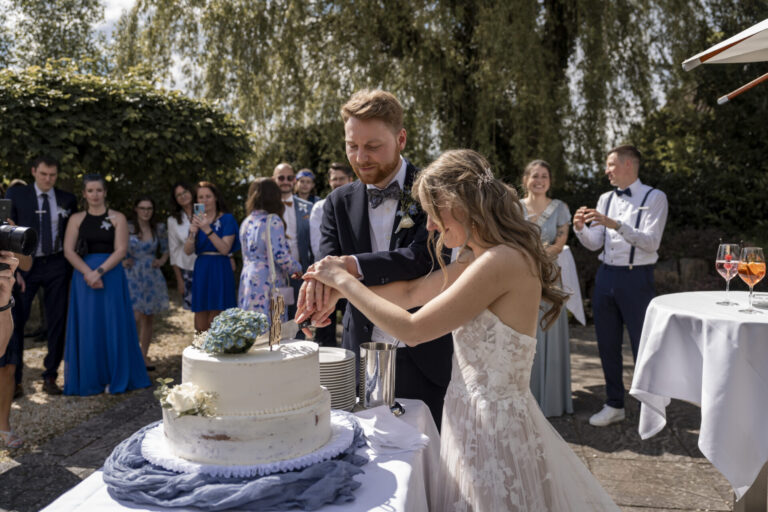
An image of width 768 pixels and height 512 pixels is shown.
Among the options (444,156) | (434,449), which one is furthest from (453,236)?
(434,449)

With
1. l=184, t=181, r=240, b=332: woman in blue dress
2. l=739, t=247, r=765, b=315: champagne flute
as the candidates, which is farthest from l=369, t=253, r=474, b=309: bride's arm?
l=184, t=181, r=240, b=332: woman in blue dress

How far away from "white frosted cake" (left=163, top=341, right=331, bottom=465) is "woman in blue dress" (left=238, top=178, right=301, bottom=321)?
411 centimetres

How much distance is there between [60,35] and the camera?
79.4 feet

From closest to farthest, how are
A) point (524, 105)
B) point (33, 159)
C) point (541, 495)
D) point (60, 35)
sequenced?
point (541, 495), point (33, 159), point (524, 105), point (60, 35)

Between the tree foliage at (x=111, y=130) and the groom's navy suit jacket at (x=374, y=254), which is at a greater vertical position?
the tree foliage at (x=111, y=130)

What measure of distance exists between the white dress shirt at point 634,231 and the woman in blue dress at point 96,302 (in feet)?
14.4

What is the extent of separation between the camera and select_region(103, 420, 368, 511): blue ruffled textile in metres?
1.54

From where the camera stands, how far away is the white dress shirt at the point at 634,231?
5.05 metres

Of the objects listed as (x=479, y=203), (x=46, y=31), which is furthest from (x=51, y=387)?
(x=46, y=31)

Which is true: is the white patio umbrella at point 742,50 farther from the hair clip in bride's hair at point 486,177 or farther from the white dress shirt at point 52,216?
the white dress shirt at point 52,216

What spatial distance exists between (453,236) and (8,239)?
166cm

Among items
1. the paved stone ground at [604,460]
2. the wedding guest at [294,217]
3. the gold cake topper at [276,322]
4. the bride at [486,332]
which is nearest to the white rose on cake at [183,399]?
the gold cake topper at [276,322]

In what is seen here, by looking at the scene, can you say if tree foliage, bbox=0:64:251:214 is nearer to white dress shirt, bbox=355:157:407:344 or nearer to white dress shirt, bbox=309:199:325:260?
white dress shirt, bbox=309:199:325:260

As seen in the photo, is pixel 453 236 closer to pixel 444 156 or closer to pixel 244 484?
pixel 444 156
